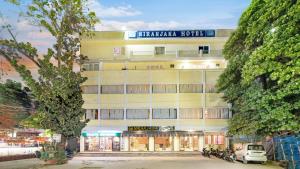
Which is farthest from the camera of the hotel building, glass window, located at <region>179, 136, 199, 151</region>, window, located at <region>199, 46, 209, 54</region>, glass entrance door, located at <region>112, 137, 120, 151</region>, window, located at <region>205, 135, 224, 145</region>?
window, located at <region>199, 46, 209, 54</region>

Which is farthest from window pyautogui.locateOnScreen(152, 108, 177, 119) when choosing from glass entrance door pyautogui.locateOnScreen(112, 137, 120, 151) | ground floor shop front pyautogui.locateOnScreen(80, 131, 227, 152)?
glass entrance door pyautogui.locateOnScreen(112, 137, 120, 151)

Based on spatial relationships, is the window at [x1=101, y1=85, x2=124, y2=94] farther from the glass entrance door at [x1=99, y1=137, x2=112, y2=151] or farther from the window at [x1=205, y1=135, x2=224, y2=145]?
the window at [x1=205, y1=135, x2=224, y2=145]

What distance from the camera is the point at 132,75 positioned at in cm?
6091

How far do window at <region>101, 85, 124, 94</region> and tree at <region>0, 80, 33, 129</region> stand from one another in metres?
15.2

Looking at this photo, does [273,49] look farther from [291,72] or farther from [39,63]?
[39,63]

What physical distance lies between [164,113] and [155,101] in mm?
1852

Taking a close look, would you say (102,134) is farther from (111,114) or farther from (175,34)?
(175,34)

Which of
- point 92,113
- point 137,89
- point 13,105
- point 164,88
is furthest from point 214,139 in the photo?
point 13,105

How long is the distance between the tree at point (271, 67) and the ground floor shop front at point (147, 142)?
2383 centimetres

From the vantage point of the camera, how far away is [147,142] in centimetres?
6309

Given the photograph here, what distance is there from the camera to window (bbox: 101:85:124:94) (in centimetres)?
6088

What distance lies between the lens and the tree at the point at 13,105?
1442 inches

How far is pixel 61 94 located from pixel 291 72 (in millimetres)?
18989

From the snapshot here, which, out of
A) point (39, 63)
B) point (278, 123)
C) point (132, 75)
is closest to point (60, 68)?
point (39, 63)
